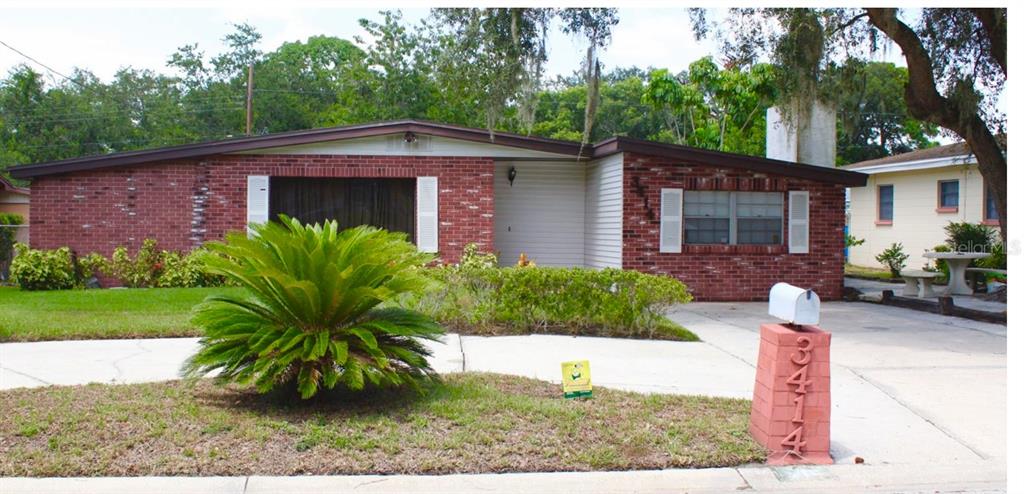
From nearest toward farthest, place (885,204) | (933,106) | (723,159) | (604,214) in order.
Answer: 1. (933,106)
2. (723,159)
3. (604,214)
4. (885,204)

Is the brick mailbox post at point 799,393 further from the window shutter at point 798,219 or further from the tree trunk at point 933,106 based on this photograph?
the window shutter at point 798,219

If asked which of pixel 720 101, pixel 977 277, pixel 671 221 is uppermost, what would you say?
pixel 720 101

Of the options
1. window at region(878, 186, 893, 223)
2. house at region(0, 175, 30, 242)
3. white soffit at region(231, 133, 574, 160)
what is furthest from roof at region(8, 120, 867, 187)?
house at region(0, 175, 30, 242)

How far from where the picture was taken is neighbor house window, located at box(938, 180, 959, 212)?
22594 millimetres

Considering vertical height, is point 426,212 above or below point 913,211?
below

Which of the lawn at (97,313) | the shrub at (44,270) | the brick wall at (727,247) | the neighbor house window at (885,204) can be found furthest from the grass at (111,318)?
the neighbor house window at (885,204)

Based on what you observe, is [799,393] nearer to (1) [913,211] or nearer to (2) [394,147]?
(2) [394,147]

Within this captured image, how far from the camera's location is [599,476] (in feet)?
17.4

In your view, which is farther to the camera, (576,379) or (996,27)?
(996,27)

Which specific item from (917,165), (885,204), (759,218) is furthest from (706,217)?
(885,204)

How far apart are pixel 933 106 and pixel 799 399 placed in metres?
10.4

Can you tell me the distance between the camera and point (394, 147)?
53.9 ft

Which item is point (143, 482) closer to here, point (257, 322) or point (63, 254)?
point (257, 322)

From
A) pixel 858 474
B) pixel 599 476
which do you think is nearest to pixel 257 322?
pixel 599 476
